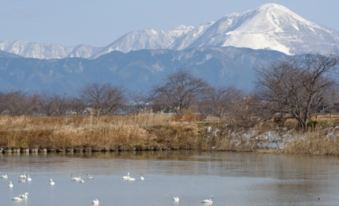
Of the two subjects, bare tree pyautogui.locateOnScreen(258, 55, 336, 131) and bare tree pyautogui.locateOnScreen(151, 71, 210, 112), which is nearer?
bare tree pyautogui.locateOnScreen(258, 55, 336, 131)

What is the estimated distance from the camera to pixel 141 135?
54531 mm

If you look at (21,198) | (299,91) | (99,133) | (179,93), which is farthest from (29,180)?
(179,93)

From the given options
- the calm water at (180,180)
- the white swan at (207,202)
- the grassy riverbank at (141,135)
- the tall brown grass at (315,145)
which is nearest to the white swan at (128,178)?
the calm water at (180,180)

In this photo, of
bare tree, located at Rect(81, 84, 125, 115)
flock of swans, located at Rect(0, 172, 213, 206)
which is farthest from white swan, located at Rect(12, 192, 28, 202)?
bare tree, located at Rect(81, 84, 125, 115)

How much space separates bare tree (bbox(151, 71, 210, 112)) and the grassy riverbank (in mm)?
28592

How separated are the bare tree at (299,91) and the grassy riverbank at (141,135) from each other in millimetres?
1048

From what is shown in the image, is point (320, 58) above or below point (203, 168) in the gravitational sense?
above

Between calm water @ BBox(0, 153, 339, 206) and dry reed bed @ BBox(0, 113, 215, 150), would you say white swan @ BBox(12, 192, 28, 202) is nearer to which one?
calm water @ BBox(0, 153, 339, 206)

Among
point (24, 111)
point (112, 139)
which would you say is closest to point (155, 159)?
point (112, 139)

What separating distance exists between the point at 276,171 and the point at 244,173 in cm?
180

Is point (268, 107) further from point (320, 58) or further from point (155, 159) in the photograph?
point (155, 159)

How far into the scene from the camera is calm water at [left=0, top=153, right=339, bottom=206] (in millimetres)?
27703

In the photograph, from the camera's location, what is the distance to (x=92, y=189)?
3078 cm

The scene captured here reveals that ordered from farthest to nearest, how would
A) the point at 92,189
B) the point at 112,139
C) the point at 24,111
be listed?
the point at 24,111 → the point at 112,139 → the point at 92,189
